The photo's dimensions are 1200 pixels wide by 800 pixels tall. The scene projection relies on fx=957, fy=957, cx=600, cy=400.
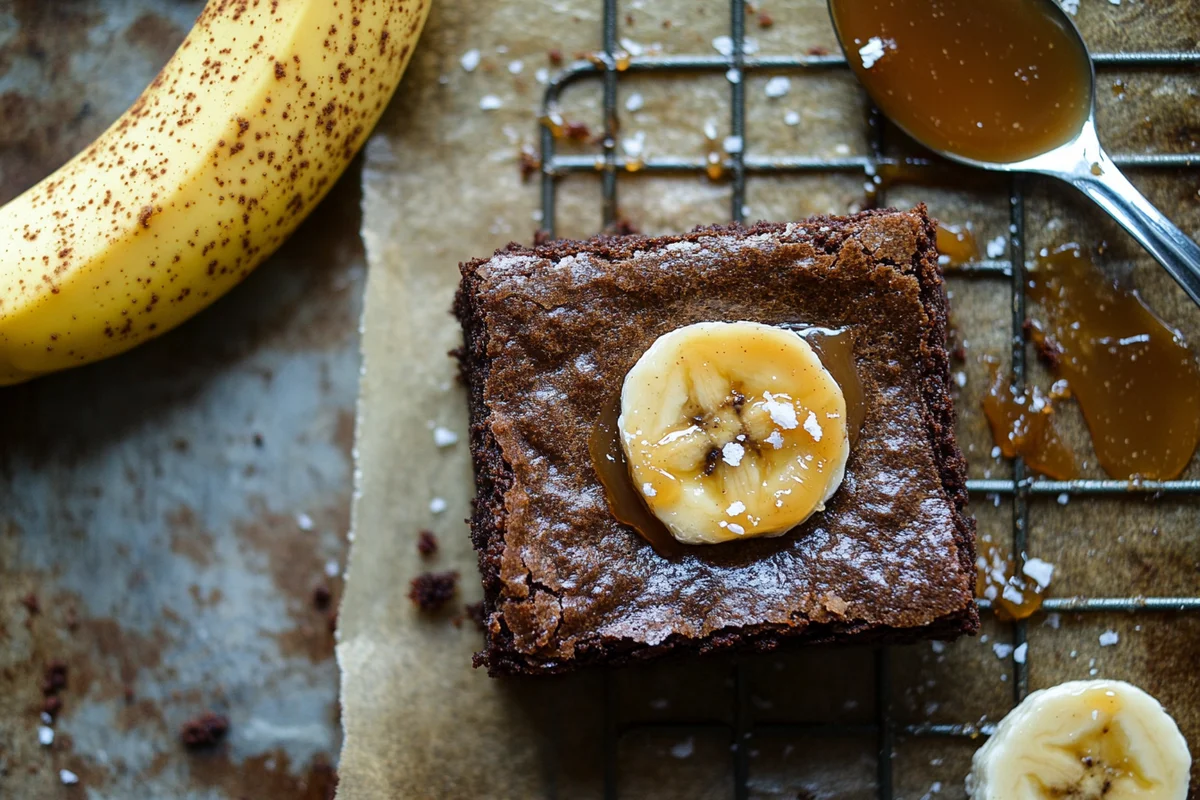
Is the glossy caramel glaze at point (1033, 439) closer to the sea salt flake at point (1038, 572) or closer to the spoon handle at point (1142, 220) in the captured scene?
the sea salt flake at point (1038, 572)

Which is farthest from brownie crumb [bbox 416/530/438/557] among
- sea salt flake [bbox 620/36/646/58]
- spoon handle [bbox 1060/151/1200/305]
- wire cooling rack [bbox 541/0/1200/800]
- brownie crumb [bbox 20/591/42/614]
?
spoon handle [bbox 1060/151/1200/305]

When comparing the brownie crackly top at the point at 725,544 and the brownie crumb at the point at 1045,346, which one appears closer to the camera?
the brownie crackly top at the point at 725,544

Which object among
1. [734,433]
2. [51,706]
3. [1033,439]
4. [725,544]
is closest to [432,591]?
[725,544]

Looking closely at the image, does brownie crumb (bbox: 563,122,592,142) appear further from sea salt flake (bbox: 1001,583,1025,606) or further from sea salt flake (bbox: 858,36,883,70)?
sea salt flake (bbox: 1001,583,1025,606)

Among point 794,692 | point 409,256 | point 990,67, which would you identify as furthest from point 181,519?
point 990,67

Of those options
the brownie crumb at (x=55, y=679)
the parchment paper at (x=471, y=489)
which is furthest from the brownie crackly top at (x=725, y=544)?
the brownie crumb at (x=55, y=679)

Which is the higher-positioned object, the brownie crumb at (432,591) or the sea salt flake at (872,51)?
the sea salt flake at (872,51)
